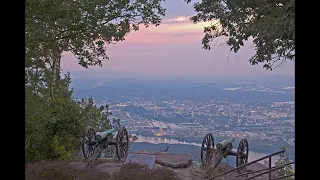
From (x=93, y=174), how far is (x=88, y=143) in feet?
3.32

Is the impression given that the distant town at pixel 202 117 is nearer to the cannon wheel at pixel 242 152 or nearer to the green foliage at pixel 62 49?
the cannon wheel at pixel 242 152

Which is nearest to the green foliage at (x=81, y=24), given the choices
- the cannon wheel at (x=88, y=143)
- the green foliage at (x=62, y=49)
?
the green foliage at (x=62, y=49)

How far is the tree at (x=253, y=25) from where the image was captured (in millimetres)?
3172

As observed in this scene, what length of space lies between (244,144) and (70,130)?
2.90 m

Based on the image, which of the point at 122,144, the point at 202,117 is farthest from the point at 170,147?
the point at 122,144

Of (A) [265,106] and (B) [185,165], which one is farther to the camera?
(A) [265,106]

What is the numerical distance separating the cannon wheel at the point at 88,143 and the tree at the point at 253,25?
228 centimetres

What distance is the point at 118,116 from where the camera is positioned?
7.71 meters

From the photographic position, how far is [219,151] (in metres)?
5.09

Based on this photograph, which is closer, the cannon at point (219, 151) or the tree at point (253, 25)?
the tree at point (253, 25)

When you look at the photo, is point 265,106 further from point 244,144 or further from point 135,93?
point 135,93

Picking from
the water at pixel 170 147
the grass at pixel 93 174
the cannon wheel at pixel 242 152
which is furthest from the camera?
the water at pixel 170 147

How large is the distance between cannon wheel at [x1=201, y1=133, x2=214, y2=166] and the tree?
1.50 m
